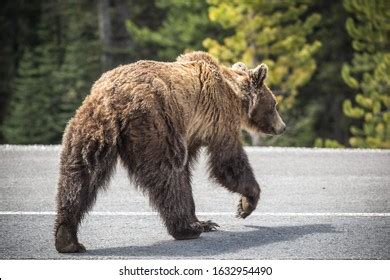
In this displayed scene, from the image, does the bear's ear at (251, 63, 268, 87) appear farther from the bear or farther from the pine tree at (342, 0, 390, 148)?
the pine tree at (342, 0, 390, 148)

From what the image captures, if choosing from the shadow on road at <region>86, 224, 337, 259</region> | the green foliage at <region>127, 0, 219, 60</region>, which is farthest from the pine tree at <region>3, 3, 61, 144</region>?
the shadow on road at <region>86, 224, 337, 259</region>

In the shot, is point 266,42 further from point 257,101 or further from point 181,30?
point 257,101

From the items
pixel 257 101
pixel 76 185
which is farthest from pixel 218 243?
pixel 257 101

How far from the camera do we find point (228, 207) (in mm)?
8992

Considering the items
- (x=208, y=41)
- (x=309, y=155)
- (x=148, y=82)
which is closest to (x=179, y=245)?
(x=148, y=82)

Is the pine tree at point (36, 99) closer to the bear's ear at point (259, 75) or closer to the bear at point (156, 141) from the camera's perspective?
the bear's ear at point (259, 75)

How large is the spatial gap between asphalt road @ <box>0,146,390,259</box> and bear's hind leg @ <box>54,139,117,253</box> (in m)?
0.15

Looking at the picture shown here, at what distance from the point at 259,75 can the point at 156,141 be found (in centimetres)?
155

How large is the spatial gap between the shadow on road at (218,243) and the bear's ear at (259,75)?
46.8 inches

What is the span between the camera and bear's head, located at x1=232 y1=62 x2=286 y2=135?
795 centimetres

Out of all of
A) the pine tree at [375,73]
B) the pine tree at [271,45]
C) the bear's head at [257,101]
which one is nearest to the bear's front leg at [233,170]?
the bear's head at [257,101]

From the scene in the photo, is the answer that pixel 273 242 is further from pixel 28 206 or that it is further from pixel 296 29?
pixel 296 29

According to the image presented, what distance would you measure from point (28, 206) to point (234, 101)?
2.35 metres

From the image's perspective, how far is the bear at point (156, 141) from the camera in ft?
21.7
